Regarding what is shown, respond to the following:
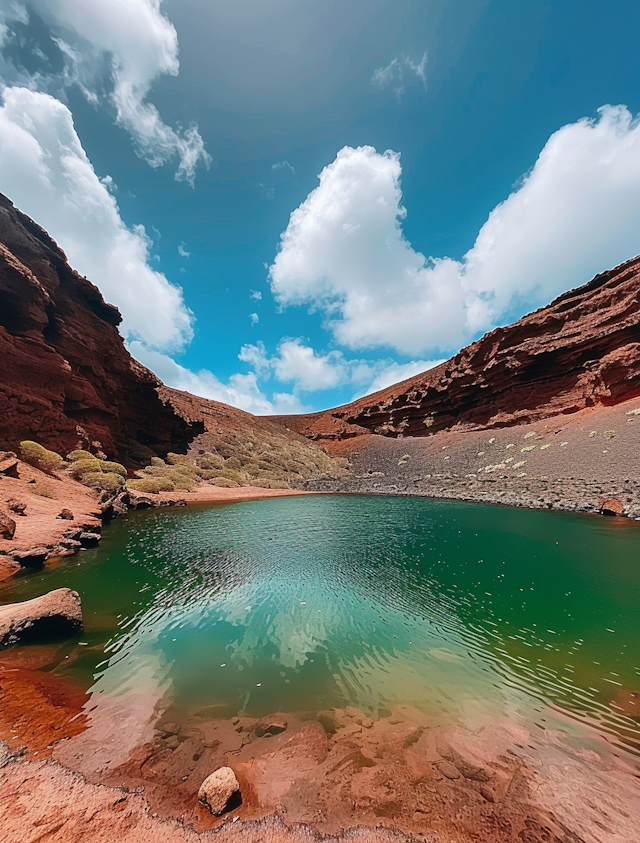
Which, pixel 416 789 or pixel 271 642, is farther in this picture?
pixel 271 642

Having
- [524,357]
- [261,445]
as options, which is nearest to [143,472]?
[261,445]

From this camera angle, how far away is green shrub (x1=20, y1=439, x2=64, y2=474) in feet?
65.4

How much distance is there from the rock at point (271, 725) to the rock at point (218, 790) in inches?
40.3

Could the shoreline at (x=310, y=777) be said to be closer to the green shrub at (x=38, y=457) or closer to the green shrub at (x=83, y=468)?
the green shrub at (x=38, y=457)

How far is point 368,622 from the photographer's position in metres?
7.81

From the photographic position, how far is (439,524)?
743 inches

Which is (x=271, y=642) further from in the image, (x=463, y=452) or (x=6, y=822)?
(x=463, y=452)

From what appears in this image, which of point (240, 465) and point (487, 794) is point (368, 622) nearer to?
point (487, 794)

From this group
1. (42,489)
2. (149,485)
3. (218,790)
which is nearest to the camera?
(218,790)

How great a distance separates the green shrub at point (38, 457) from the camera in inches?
785

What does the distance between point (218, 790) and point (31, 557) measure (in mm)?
11135

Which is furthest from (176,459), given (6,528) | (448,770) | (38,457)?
(448,770)

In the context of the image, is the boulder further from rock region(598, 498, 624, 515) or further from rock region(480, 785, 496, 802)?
rock region(598, 498, 624, 515)

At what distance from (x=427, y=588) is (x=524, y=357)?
45.1 m
